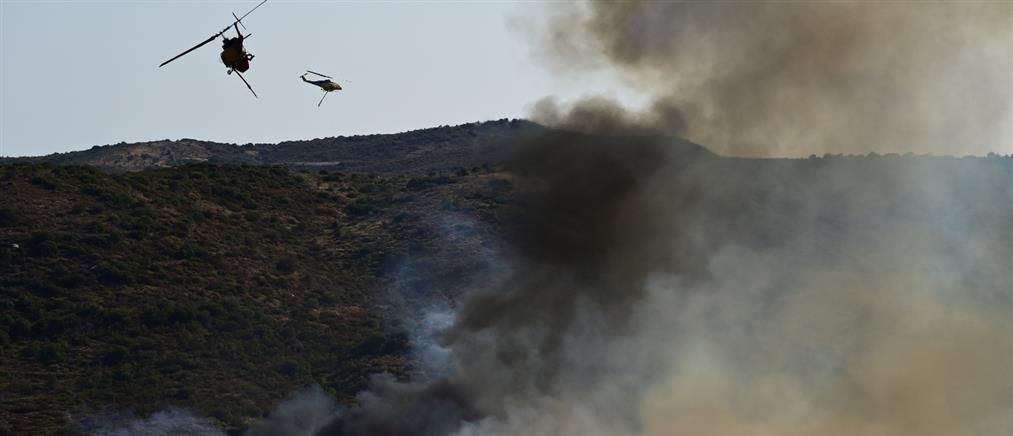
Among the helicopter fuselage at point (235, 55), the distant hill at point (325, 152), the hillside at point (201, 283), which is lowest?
the hillside at point (201, 283)

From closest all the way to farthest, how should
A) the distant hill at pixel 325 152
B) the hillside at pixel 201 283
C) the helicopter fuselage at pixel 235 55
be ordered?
the helicopter fuselage at pixel 235 55 < the hillside at pixel 201 283 < the distant hill at pixel 325 152

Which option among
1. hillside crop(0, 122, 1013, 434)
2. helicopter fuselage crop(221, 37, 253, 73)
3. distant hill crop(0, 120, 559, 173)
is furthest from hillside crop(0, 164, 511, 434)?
distant hill crop(0, 120, 559, 173)

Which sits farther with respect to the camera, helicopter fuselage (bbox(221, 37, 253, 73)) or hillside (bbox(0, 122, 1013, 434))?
hillside (bbox(0, 122, 1013, 434))

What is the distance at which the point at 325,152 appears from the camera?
144 m

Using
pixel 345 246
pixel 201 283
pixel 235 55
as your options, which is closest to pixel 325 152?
pixel 345 246

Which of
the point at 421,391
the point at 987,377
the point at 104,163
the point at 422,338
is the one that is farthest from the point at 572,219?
the point at 104,163

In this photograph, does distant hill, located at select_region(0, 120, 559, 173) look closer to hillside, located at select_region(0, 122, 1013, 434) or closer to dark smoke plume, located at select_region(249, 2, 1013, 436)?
hillside, located at select_region(0, 122, 1013, 434)

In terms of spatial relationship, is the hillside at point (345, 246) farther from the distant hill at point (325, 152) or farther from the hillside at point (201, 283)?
the distant hill at point (325, 152)

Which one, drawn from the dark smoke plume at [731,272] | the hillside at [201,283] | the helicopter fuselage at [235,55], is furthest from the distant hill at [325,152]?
the helicopter fuselage at [235,55]

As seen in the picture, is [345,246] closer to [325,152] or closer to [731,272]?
[731,272]

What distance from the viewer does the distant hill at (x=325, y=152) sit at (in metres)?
128

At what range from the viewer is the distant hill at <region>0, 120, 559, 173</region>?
12794 cm

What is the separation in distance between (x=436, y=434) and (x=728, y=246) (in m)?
28.0

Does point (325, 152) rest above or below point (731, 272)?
above
